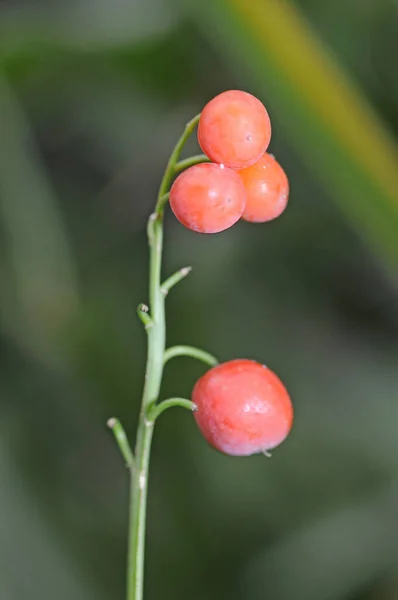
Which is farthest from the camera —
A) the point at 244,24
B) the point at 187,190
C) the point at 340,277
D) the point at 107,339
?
the point at 340,277

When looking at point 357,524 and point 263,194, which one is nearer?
point 263,194

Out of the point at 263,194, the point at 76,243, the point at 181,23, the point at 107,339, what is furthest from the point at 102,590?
the point at 181,23

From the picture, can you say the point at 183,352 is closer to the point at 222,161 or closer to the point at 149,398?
the point at 149,398

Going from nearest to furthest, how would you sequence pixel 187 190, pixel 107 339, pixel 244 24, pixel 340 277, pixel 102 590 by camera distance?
pixel 187 190, pixel 244 24, pixel 102 590, pixel 107 339, pixel 340 277

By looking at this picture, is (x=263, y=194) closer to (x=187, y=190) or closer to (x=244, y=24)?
(x=187, y=190)

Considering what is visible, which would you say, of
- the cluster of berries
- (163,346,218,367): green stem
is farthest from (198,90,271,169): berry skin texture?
(163,346,218,367): green stem
